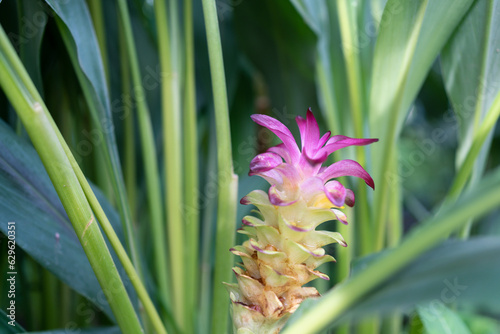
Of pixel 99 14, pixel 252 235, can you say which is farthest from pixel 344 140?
pixel 99 14

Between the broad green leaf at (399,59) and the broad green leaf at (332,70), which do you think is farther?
the broad green leaf at (332,70)

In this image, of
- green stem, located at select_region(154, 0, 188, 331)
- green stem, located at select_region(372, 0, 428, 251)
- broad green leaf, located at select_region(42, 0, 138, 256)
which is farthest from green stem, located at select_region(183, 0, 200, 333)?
green stem, located at select_region(372, 0, 428, 251)

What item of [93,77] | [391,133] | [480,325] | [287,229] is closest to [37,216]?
[93,77]

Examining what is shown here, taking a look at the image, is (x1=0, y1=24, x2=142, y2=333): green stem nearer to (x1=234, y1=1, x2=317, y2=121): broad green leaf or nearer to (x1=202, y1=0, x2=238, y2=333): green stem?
(x1=202, y1=0, x2=238, y2=333): green stem

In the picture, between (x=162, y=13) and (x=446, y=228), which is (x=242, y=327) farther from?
(x=162, y=13)

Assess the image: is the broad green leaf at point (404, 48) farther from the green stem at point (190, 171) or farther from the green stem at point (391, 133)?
the green stem at point (190, 171)

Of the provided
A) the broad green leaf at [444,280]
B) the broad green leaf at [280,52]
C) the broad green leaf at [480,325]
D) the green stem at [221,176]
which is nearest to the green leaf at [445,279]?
the broad green leaf at [444,280]
